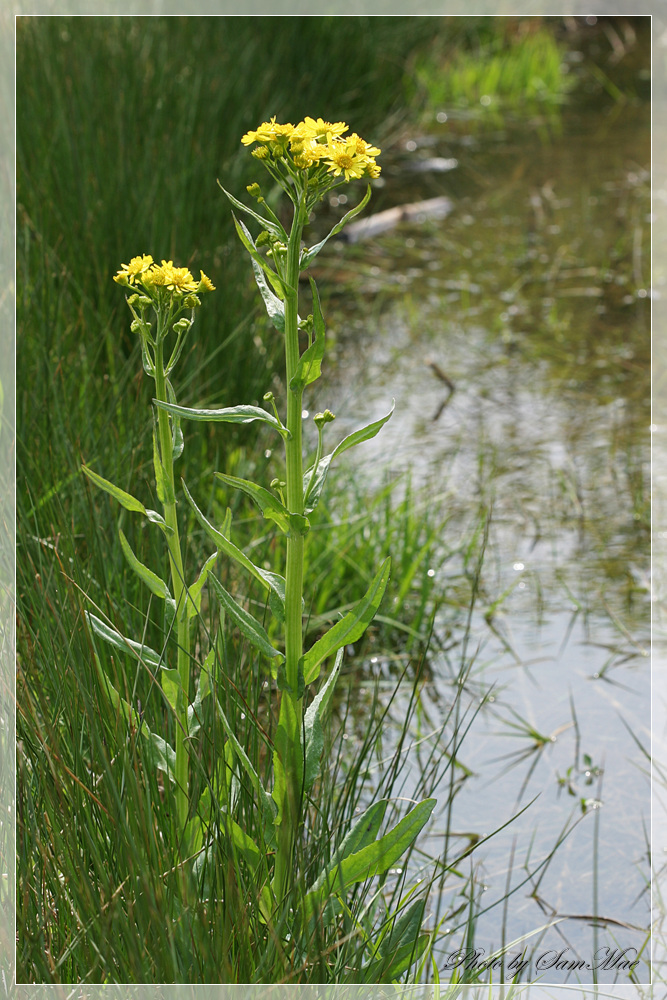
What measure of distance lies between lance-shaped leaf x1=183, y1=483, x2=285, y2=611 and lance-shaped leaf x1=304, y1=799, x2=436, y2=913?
0.23 meters

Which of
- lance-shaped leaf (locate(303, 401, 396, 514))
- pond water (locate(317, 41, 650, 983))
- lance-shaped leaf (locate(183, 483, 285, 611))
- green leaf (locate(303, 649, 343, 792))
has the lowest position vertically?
pond water (locate(317, 41, 650, 983))

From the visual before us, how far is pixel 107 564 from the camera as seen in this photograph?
1.38m

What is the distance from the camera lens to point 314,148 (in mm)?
849

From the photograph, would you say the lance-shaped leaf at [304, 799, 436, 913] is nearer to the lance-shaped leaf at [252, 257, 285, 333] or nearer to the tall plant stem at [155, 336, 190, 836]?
the tall plant stem at [155, 336, 190, 836]

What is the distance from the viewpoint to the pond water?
1484 mm

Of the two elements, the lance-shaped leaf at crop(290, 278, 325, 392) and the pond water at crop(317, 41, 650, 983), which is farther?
the pond water at crop(317, 41, 650, 983)

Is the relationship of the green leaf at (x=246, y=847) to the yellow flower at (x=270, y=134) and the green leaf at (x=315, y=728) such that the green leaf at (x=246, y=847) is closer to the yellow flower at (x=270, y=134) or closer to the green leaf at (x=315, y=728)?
the green leaf at (x=315, y=728)

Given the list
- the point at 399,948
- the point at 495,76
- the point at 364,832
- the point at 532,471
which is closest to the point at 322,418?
the point at 364,832

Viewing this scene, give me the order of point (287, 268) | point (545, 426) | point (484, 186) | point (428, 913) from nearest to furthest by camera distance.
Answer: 1. point (287, 268)
2. point (428, 913)
3. point (545, 426)
4. point (484, 186)

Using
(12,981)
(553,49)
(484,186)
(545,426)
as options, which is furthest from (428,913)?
(553,49)

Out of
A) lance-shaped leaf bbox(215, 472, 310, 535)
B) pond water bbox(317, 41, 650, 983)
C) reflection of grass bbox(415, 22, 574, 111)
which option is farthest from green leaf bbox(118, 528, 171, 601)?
reflection of grass bbox(415, 22, 574, 111)

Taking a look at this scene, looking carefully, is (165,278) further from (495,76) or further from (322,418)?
(495,76)

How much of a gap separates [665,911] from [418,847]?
0.35m

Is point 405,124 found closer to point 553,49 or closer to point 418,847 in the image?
point 553,49
